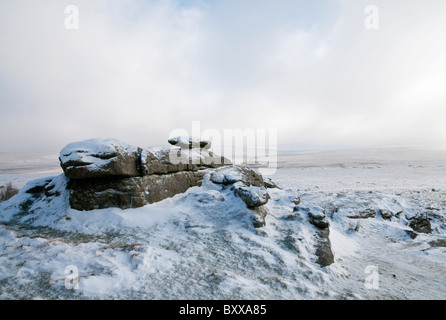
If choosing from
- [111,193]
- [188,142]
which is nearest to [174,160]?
[188,142]

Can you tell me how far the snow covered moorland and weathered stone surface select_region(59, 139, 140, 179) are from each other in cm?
4

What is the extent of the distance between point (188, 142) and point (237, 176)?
310 centimetres

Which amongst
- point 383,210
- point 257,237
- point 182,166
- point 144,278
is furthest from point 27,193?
point 383,210

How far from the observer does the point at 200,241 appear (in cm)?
632

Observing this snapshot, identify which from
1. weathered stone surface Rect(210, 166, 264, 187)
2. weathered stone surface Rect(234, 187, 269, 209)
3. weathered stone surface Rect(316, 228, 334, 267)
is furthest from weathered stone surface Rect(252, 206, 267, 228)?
weathered stone surface Rect(210, 166, 264, 187)

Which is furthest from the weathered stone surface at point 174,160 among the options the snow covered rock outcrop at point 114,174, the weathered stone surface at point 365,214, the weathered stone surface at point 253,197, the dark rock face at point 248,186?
the weathered stone surface at point 365,214

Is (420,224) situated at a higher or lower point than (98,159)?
lower

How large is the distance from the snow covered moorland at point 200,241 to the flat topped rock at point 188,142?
0.79 metres

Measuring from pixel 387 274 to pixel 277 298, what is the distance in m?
3.49

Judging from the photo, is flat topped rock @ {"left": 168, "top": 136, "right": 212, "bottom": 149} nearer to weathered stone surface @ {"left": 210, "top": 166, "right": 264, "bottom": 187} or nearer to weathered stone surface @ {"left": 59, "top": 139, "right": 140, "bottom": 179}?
weathered stone surface @ {"left": 210, "top": 166, "right": 264, "bottom": 187}

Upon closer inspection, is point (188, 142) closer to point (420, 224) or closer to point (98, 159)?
point (98, 159)

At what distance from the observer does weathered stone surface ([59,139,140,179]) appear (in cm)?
735

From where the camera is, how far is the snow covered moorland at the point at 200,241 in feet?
14.8

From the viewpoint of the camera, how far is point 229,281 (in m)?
4.60
